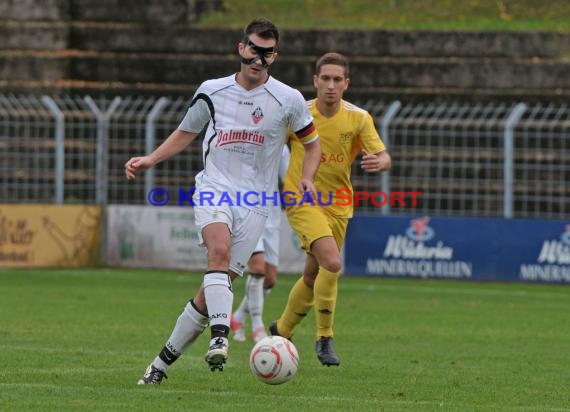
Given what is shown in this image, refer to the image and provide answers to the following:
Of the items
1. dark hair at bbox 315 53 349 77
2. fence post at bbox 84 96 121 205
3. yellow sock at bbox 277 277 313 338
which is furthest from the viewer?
fence post at bbox 84 96 121 205

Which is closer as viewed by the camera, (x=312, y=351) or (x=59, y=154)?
(x=312, y=351)

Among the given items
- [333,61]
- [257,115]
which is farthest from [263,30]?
[333,61]

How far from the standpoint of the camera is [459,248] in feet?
69.7

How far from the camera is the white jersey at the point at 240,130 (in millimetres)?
8992

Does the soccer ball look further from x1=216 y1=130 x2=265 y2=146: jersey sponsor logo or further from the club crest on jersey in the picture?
the club crest on jersey

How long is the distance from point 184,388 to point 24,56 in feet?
56.1

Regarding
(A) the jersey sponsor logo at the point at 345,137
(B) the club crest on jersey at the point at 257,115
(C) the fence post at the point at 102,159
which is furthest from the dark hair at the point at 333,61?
(C) the fence post at the point at 102,159

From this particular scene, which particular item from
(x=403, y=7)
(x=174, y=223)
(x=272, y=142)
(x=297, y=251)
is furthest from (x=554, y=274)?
(x=272, y=142)

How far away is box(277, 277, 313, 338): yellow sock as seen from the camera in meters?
11.2

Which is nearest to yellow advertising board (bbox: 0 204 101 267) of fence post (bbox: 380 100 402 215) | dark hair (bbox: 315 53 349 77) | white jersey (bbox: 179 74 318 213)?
fence post (bbox: 380 100 402 215)

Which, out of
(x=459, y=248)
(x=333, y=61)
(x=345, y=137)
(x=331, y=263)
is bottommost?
(x=459, y=248)

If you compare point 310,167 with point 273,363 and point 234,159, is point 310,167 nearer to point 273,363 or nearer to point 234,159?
point 234,159

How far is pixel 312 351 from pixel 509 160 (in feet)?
32.1

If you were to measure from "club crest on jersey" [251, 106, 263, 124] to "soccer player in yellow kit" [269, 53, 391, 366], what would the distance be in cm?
178
